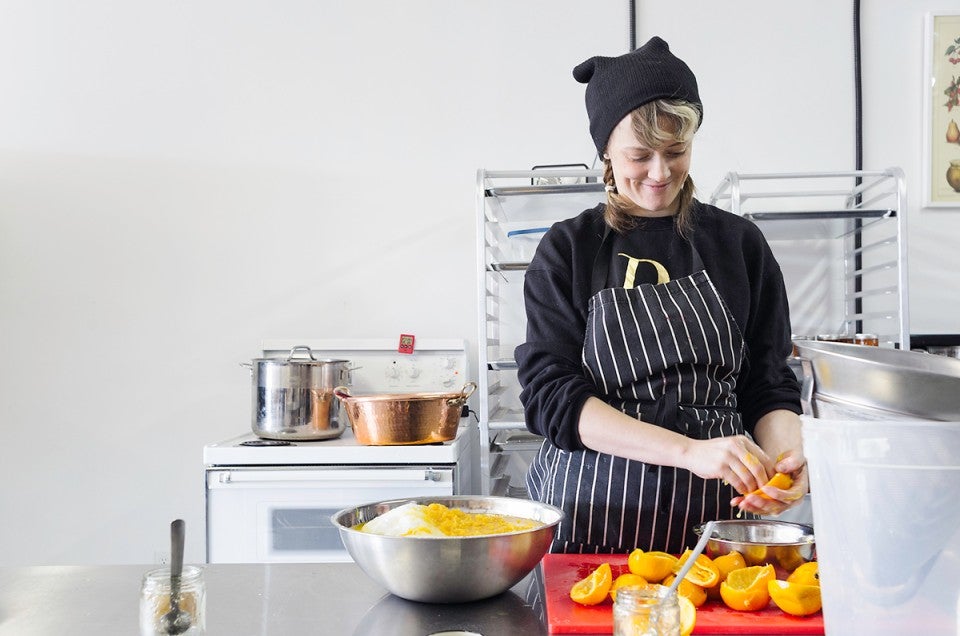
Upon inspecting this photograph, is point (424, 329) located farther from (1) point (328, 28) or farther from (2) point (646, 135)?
(2) point (646, 135)

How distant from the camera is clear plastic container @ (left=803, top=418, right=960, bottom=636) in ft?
1.85

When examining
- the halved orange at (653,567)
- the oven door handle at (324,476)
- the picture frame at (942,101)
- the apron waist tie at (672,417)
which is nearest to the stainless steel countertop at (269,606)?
Answer: the halved orange at (653,567)

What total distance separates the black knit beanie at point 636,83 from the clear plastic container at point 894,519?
1006 mm

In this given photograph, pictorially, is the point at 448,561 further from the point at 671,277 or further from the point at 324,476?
the point at 324,476

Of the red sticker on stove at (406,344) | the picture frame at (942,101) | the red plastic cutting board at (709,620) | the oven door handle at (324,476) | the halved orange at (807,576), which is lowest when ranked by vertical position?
the oven door handle at (324,476)

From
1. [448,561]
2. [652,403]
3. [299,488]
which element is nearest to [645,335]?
[652,403]

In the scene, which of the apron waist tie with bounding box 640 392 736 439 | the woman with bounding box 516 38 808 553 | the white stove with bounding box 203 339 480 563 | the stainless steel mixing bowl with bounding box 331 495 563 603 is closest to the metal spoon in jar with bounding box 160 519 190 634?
the stainless steel mixing bowl with bounding box 331 495 563 603

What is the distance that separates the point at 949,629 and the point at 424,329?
234 centimetres

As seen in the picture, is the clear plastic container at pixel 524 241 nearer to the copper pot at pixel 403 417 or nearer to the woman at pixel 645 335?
the copper pot at pixel 403 417

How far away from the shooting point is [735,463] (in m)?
1.18

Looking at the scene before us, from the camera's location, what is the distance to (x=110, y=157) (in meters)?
2.92

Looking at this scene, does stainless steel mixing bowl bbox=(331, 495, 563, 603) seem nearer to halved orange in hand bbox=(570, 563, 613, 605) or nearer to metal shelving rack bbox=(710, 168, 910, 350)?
halved orange in hand bbox=(570, 563, 613, 605)

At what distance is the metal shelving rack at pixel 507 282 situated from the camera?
2.40 meters

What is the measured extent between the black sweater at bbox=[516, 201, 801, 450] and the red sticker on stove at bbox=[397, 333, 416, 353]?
1221 mm
